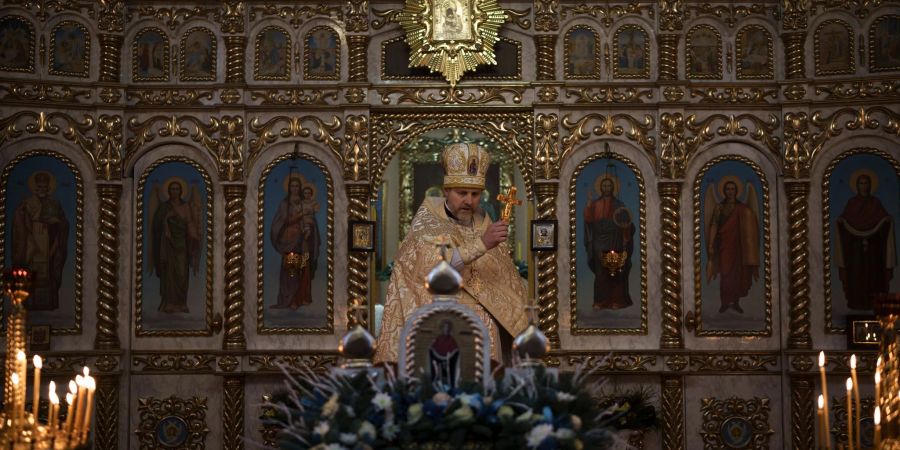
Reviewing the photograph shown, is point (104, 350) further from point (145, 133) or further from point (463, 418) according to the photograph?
point (463, 418)

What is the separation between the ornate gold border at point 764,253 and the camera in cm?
1283

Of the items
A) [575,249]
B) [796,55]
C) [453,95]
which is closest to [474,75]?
[453,95]

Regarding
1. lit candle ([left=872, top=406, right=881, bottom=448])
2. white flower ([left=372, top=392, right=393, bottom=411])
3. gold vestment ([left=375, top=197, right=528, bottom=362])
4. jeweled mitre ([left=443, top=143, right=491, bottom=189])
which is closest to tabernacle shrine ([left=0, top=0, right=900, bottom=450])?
gold vestment ([left=375, top=197, right=528, bottom=362])

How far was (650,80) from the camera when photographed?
1304 cm

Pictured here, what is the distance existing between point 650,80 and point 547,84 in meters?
1.01

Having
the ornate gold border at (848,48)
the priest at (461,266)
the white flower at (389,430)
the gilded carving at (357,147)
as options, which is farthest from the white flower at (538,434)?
the ornate gold border at (848,48)

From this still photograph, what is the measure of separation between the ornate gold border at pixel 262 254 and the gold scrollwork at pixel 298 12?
1325 millimetres

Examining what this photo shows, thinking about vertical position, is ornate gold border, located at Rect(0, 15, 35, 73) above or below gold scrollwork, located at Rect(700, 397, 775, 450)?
above

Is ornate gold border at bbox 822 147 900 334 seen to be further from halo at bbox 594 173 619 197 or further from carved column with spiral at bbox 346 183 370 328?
carved column with spiral at bbox 346 183 370 328

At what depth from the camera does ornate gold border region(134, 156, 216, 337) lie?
42.3 ft

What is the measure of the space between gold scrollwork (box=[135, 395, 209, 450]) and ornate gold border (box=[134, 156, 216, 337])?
2.10 feet

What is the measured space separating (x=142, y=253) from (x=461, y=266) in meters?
4.32

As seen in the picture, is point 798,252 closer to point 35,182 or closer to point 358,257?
point 358,257

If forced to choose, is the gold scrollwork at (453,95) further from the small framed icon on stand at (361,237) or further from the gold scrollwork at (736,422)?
the gold scrollwork at (736,422)
